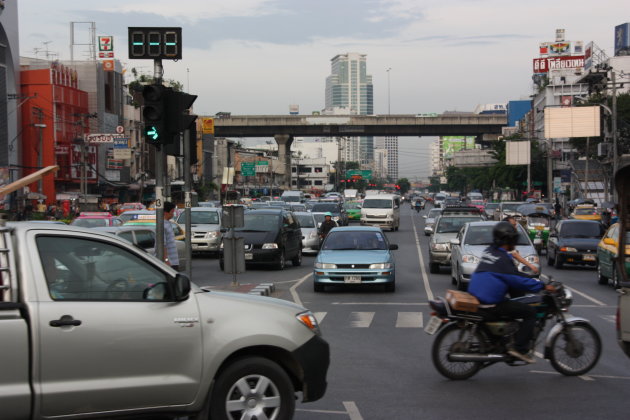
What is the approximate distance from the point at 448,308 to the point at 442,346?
1.46ft

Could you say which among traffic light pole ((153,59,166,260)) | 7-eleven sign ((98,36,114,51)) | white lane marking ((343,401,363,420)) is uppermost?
7-eleven sign ((98,36,114,51))

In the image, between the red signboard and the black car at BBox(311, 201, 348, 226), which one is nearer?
the black car at BBox(311, 201, 348, 226)

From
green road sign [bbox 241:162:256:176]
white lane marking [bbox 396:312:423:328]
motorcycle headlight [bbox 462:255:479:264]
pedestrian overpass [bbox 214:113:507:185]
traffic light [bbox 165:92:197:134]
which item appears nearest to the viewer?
traffic light [bbox 165:92:197:134]

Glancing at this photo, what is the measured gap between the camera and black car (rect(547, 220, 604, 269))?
1002 inches

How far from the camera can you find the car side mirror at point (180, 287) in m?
6.26

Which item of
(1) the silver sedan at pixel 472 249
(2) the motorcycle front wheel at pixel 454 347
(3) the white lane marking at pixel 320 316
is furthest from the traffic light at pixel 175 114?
(1) the silver sedan at pixel 472 249

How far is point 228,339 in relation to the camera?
20.9ft

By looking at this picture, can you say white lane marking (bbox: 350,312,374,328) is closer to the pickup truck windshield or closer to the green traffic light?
the green traffic light

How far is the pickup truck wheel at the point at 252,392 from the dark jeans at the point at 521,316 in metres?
3.27

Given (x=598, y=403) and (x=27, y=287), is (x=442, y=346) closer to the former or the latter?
(x=598, y=403)

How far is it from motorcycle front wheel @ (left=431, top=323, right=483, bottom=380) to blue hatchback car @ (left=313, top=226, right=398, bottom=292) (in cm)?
929

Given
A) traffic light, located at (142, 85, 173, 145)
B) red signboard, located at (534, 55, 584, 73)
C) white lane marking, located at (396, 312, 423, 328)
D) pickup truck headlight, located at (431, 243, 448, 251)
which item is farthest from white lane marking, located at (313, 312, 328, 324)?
red signboard, located at (534, 55, 584, 73)

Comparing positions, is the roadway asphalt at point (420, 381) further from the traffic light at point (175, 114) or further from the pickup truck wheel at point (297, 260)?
the pickup truck wheel at point (297, 260)

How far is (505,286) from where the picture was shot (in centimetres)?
904
